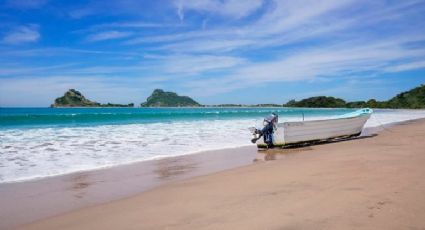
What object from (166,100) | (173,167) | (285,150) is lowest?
(285,150)

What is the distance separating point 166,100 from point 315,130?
15833 cm

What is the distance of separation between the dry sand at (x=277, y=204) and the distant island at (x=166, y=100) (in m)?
163

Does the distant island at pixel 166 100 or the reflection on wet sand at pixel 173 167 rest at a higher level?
the distant island at pixel 166 100

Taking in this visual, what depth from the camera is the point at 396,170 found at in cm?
641

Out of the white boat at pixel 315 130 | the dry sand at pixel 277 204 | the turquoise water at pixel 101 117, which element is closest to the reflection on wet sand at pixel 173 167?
the dry sand at pixel 277 204

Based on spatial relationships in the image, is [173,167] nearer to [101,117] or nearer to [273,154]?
[273,154]

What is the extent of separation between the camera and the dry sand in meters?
3.88

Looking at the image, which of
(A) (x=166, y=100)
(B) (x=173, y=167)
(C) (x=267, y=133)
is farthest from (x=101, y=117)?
(A) (x=166, y=100)

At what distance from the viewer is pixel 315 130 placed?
1405cm

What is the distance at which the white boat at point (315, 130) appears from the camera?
42.2 ft

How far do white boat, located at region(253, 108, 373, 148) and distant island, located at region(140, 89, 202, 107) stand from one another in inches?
6049

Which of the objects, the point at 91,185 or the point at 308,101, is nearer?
the point at 91,185

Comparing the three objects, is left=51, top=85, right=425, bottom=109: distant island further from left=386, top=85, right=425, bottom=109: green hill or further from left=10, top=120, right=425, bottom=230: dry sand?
left=10, top=120, right=425, bottom=230: dry sand

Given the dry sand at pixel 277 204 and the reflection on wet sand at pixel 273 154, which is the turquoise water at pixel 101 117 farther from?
the dry sand at pixel 277 204
